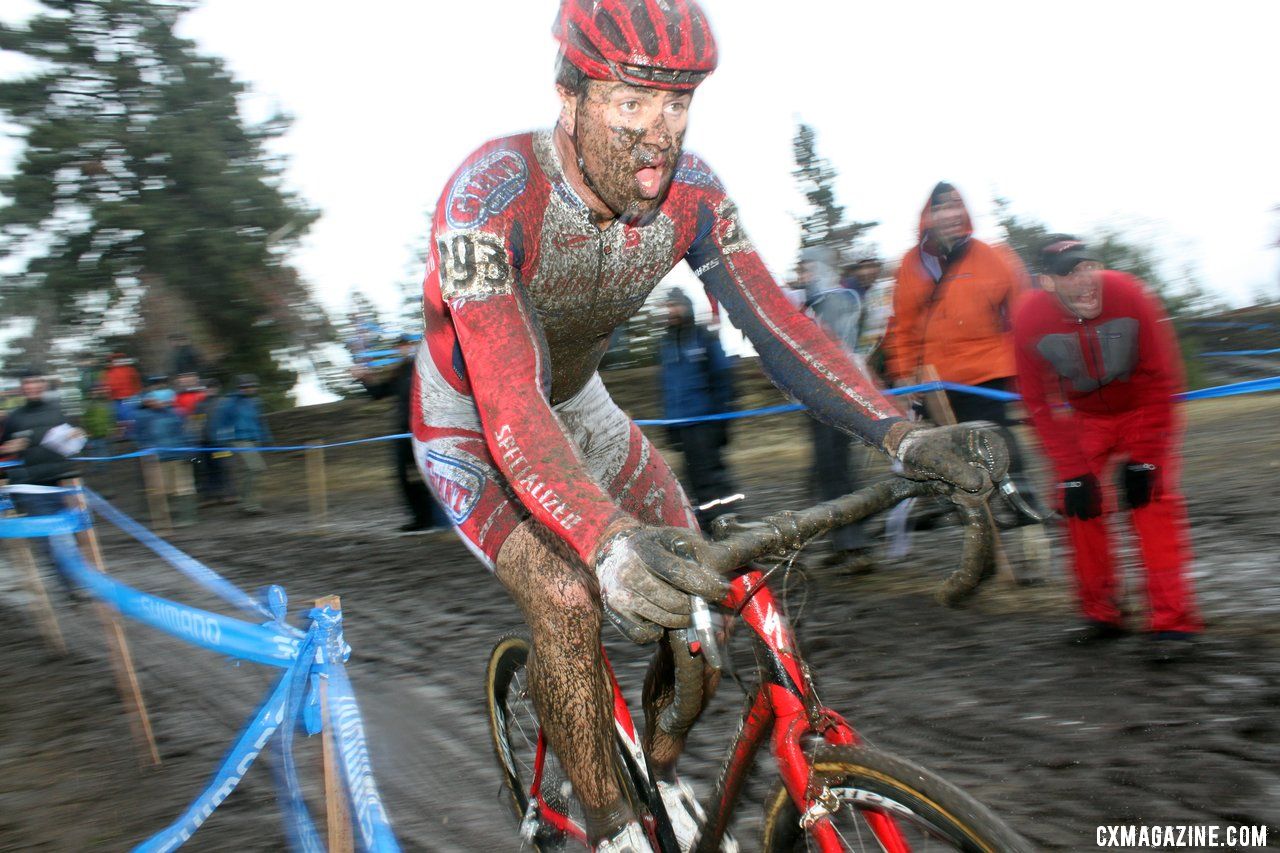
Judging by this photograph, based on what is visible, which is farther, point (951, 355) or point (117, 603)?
point (951, 355)

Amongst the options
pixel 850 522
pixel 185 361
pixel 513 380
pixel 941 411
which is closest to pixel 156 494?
pixel 185 361

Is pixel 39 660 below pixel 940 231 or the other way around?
below

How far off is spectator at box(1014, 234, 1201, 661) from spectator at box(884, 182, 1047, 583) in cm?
98

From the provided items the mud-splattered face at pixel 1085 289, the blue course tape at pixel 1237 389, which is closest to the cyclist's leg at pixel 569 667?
the mud-splattered face at pixel 1085 289

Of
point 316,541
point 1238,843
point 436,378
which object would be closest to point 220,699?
point 436,378

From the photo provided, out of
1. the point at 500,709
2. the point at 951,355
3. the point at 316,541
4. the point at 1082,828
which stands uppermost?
the point at 951,355

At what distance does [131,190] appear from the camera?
2475cm

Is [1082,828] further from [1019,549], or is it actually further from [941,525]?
[941,525]

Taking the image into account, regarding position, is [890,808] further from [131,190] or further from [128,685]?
[131,190]

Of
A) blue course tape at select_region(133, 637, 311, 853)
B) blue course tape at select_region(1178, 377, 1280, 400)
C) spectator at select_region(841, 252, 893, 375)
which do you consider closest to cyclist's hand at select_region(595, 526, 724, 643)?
blue course tape at select_region(133, 637, 311, 853)

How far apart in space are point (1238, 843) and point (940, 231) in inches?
159

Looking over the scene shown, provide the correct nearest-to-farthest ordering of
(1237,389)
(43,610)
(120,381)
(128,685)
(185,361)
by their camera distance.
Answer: (128,685) < (1237,389) < (43,610) < (185,361) < (120,381)

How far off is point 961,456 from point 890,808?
0.77 metres

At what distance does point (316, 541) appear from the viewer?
12.0 metres
